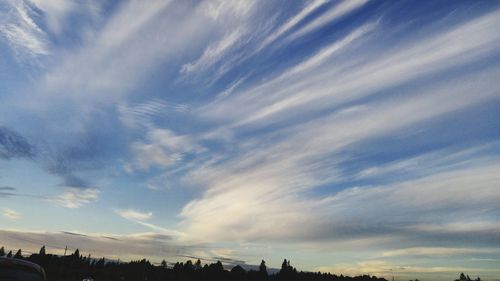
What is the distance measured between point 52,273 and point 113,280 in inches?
1285

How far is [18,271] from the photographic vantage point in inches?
243

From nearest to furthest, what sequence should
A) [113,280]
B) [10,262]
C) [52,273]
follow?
[10,262] < [52,273] < [113,280]

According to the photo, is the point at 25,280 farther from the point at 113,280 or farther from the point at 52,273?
the point at 113,280

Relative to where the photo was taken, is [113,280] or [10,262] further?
[113,280]

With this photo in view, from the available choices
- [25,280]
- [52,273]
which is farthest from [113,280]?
[25,280]

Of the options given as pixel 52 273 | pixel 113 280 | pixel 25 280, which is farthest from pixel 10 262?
pixel 113 280

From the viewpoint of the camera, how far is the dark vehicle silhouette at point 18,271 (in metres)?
5.97

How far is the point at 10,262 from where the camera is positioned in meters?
6.19

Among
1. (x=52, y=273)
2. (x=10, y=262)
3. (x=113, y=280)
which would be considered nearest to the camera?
(x=10, y=262)

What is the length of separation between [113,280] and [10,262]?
20977 centimetres

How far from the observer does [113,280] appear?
192250 millimetres

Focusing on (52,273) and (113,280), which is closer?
(52,273)

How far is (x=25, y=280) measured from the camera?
6246 mm

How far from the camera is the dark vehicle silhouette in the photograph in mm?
5970
